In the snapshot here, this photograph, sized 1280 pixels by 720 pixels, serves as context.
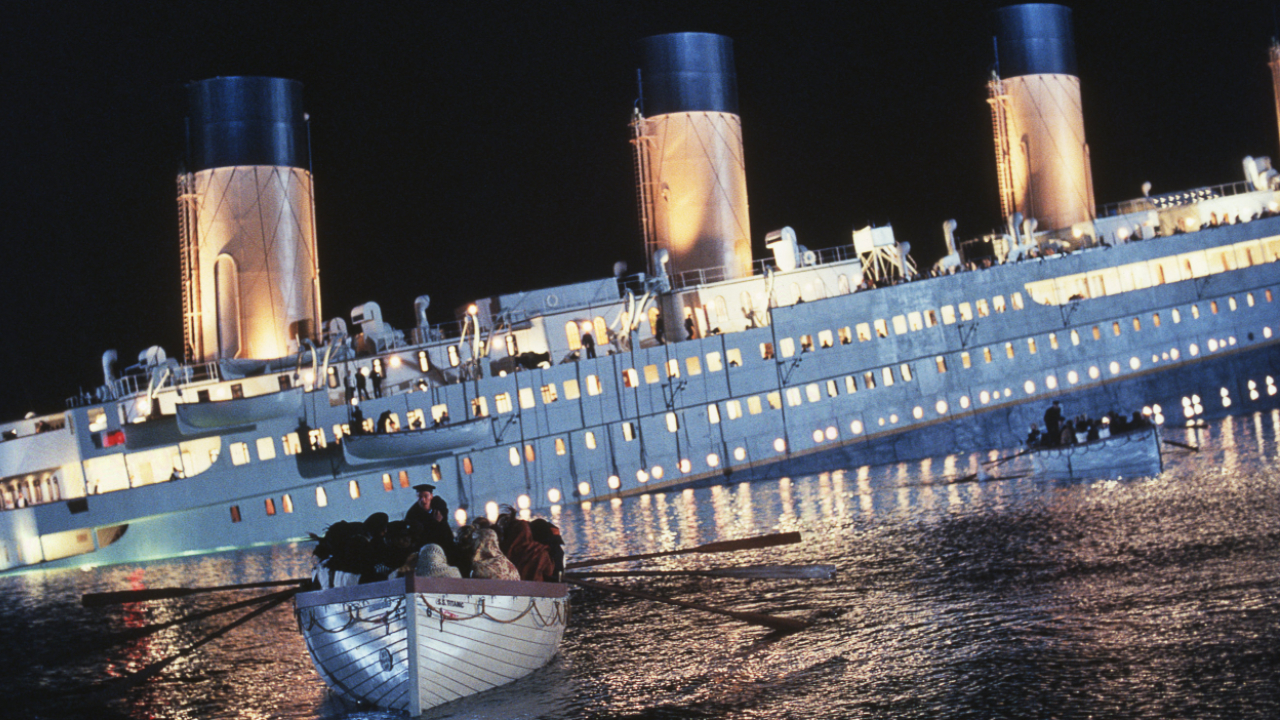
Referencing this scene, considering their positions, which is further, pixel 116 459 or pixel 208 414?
pixel 116 459

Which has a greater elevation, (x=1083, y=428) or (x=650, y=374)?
(x=650, y=374)

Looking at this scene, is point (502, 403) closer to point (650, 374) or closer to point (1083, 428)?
point (650, 374)

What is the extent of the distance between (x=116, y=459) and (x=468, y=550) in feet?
69.6

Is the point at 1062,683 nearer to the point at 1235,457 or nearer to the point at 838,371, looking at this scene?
the point at 1235,457

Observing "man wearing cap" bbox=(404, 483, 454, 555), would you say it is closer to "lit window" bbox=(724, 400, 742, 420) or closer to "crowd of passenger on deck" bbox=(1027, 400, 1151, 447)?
"crowd of passenger on deck" bbox=(1027, 400, 1151, 447)

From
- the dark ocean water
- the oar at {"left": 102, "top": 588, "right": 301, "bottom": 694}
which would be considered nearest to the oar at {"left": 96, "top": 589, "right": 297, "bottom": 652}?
the oar at {"left": 102, "top": 588, "right": 301, "bottom": 694}

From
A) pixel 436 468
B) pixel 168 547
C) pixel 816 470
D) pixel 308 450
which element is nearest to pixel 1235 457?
pixel 816 470

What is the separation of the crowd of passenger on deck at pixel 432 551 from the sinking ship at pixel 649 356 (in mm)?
15630

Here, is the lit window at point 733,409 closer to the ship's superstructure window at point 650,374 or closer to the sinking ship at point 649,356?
the sinking ship at point 649,356

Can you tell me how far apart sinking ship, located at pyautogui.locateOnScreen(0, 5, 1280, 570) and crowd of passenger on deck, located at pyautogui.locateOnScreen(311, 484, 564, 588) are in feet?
51.3

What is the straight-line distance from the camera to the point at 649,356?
110ft

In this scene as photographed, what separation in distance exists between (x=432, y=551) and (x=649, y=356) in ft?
71.7

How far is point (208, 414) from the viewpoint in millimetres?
28656

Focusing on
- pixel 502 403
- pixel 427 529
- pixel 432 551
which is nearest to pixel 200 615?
pixel 427 529
